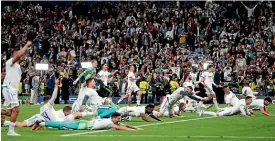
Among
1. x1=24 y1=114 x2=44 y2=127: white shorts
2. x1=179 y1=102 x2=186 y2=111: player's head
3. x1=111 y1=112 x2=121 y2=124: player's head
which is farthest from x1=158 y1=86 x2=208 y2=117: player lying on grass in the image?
x1=111 y1=112 x2=121 y2=124: player's head

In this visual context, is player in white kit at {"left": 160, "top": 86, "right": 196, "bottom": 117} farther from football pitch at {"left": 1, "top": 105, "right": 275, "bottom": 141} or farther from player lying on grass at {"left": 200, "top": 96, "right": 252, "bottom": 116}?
player lying on grass at {"left": 200, "top": 96, "right": 252, "bottom": 116}

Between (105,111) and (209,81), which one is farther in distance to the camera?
(209,81)

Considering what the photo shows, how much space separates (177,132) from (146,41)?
102 ft

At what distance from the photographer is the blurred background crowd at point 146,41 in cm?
4712

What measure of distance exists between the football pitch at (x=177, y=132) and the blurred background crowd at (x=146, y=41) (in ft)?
56.1

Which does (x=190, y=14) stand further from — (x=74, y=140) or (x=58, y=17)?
(x=74, y=140)

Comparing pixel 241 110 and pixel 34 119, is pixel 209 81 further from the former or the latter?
pixel 34 119

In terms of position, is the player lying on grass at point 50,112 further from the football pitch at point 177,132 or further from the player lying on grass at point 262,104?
the player lying on grass at point 262,104

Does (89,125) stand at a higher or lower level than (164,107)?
lower

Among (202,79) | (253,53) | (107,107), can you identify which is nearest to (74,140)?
(107,107)

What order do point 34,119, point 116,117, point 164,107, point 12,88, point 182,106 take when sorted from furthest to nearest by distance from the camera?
point 182,106
point 164,107
point 34,119
point 116,117
point 12,88

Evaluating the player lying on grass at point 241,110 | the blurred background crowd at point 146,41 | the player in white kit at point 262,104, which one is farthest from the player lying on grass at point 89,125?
the blurred background crowd at point 146,41

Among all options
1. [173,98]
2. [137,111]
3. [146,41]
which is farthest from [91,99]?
[146,41]

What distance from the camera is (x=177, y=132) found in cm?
2262
